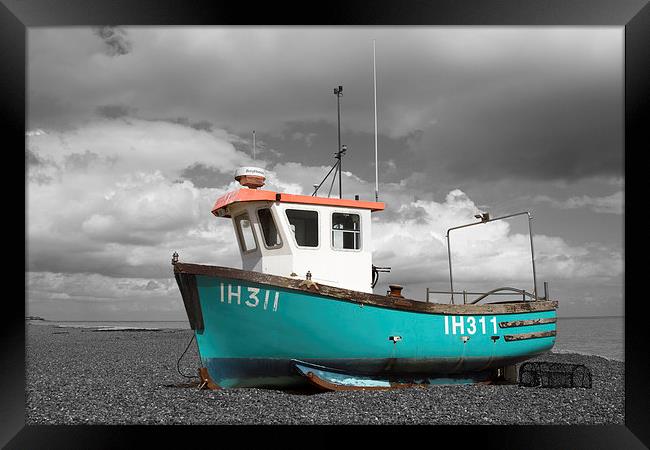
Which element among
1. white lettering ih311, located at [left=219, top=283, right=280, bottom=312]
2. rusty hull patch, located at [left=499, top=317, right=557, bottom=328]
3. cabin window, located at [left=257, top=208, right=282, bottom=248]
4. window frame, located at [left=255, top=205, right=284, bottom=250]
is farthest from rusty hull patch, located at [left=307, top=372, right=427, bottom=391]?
rusty hull patch, located at [left=499, top=317, right=557, bottom=328]

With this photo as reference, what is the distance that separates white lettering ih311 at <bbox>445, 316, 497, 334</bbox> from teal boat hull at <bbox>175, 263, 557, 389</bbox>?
2cm

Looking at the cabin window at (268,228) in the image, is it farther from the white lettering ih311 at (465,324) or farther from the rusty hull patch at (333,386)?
the white lettering ih311 at (465,324)

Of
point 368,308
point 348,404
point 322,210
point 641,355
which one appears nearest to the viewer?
point 641,355

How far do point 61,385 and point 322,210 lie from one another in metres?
6.42

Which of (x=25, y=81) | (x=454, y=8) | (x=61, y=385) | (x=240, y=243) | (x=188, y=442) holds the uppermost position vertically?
(x=454, y=8)

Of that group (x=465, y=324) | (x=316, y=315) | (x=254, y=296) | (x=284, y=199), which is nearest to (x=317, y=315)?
(x=316, y=315)

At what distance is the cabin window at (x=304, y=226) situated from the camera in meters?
10.0

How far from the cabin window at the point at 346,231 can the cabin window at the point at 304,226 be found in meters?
0.34

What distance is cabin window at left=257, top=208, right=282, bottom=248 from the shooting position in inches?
398

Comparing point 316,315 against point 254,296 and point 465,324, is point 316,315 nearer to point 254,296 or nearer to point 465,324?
point 254,296

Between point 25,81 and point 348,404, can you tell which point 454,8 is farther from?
point 348,404

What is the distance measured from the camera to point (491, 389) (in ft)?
34.9

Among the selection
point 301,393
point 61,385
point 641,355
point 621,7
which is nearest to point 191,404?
point 301,393

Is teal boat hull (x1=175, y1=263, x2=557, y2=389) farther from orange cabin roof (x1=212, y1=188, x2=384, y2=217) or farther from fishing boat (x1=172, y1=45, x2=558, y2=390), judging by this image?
orange cabin roof (x1=212, y1=188, x2=384, y2=217)
